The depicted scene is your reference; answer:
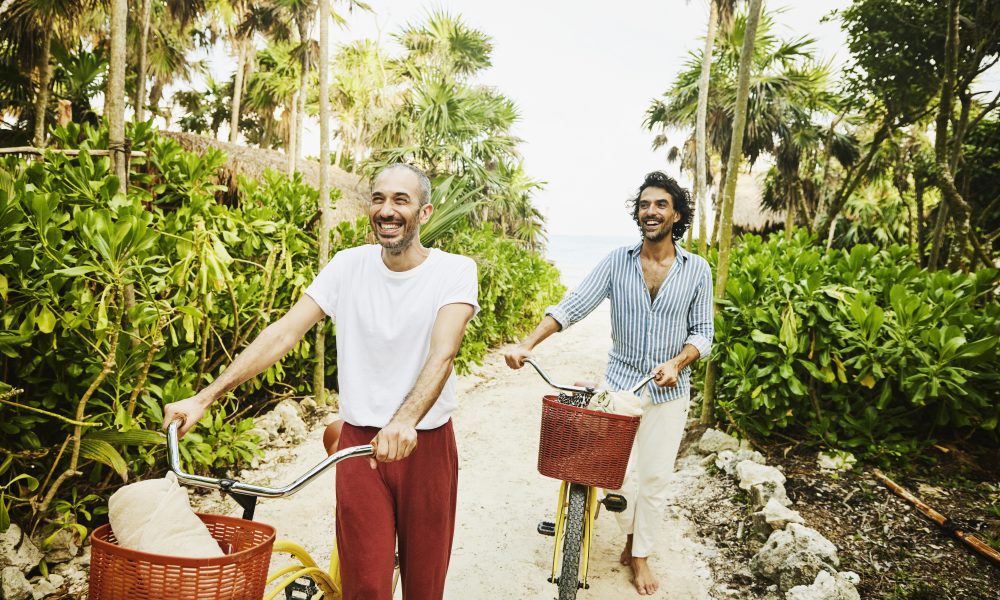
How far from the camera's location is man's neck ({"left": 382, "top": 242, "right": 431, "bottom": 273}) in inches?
82.9

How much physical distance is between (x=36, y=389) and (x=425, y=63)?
1764cm

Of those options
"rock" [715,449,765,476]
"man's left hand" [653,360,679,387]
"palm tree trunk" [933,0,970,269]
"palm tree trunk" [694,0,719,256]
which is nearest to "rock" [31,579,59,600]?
"man's left hand" [653,360,679,387]

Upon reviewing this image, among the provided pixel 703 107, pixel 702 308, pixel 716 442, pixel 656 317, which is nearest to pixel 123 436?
pixel 656 317

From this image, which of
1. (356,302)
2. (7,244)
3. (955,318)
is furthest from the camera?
(955,318)

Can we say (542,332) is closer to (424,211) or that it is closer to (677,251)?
(677,251)

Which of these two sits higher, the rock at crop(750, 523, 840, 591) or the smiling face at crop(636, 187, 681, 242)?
the smiling face at crop(636, 187, 681, 242)

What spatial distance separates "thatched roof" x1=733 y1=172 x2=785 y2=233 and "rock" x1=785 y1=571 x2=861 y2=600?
21.5 metres

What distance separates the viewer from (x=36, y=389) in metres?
3.05

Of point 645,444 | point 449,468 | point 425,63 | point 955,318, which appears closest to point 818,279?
point 955,318

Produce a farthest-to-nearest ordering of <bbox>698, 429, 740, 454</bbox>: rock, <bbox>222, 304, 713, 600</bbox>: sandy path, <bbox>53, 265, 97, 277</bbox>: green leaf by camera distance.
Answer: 1. <bbox>698, 429, 740, 454</bbox>: rock
2. <bbox>222, 304, 713, 600</bbox>: sandy path
3. <bbox>53, 265, 97, 277</bbox>: green leaf

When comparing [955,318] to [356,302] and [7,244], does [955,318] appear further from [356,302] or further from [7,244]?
[7,244]

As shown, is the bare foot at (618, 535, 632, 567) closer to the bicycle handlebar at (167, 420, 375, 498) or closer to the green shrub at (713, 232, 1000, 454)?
the green shrub at (713, 232, 1000, 454)

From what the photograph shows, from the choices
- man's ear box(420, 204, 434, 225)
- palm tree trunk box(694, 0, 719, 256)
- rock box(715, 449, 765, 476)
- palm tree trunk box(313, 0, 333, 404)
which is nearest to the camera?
man's ear box(420, 204, 434, 225)

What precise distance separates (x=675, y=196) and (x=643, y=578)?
7.27 feet
